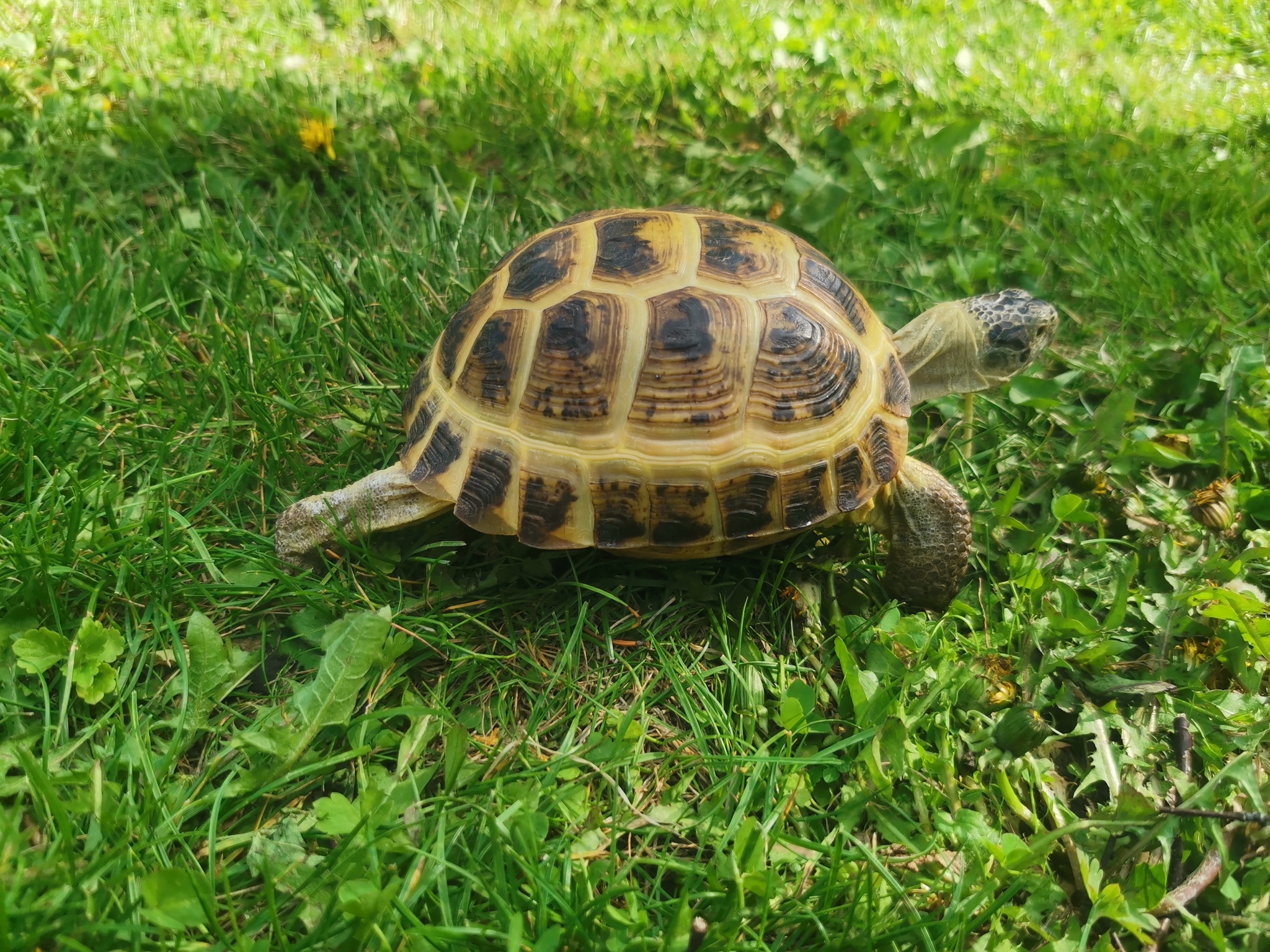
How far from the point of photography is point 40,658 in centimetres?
205

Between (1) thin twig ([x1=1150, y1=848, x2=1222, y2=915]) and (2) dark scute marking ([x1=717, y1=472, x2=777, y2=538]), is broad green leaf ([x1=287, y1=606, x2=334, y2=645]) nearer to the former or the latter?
(2) dark scute marking ([x1=717, y1=472, x2=777, y2=538])

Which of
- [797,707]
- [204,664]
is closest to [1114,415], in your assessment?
[797,707]

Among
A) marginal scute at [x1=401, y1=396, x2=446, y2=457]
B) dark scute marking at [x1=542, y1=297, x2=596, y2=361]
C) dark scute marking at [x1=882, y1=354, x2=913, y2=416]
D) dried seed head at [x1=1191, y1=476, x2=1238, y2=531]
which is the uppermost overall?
dark scute marking at [x1=542, y1=297, x2=596, y2=361]

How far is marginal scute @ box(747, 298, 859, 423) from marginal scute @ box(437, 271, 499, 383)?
929mm

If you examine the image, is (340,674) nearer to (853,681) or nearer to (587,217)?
(853,681)

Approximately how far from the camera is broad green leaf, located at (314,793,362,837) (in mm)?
1811

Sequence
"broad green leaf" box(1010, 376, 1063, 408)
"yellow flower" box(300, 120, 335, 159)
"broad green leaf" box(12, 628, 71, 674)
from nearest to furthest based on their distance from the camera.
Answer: "broad green leaf" box(12, 628, 71, 674) < "broad green leaf" box(1010, 376, 1063, 408) < "yellow flower" box(300, 120, 335, 159)

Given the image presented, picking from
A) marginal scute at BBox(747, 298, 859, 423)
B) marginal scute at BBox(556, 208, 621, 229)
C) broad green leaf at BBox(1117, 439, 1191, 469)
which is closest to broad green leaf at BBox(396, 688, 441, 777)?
marginal scute at BBox(747, 298, 859, 423)

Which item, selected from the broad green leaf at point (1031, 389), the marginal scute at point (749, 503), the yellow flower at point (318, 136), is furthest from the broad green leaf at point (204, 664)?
the broad green leaf at point (1031, 389)

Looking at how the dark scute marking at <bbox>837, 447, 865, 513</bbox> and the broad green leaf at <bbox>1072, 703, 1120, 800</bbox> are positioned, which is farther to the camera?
the dark scute marking at <bbox>837, 447, 865, 513</bbox>

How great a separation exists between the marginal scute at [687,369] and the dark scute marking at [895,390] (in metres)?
0.61

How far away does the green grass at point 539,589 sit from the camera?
184 cm

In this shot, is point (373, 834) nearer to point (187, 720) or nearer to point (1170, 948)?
point (187, 720)

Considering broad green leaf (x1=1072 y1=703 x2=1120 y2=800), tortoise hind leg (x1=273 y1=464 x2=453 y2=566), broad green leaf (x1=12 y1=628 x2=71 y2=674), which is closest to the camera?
broad green leaf (x1=12 y1=628 x2=71 y2=674)
